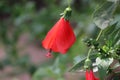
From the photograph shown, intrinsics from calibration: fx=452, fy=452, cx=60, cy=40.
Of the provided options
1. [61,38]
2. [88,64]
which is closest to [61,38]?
[61,38]

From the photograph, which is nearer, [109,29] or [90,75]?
[90,75]

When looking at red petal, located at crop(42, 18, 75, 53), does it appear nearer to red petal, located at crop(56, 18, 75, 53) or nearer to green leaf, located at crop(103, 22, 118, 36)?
red petal, located at crop(56, 18, 75, 53)

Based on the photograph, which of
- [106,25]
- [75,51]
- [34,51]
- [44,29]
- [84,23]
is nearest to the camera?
[106,25]

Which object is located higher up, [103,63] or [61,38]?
[61,38]

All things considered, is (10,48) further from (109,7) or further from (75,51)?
(109,7)

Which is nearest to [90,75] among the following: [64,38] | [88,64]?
[88,64]

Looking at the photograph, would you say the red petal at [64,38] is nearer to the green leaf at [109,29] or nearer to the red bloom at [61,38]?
the red bloom at [61,38]

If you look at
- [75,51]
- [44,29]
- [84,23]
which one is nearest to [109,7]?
[75,51]

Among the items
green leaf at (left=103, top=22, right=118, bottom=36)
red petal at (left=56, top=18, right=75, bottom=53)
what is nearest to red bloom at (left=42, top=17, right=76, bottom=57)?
red petal at (left=56, top=18, right=75, bottom=53)

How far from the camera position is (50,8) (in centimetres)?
349

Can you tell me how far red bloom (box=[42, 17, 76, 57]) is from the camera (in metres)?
1.25

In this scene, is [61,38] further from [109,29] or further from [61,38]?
[109,29]

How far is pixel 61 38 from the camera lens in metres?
1.28

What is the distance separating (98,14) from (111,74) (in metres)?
0.18
